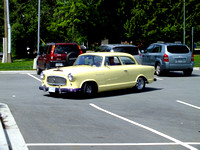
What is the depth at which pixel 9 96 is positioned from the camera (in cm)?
1332

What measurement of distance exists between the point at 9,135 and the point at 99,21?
133ft

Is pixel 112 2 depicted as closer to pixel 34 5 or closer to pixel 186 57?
pixel 34 5

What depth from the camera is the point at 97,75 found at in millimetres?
12914

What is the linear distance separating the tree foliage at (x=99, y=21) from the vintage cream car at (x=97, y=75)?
1071 inches

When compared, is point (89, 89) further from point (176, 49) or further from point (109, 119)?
point (176, 49)

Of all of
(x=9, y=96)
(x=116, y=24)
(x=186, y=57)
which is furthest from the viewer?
(x=116, y=24)

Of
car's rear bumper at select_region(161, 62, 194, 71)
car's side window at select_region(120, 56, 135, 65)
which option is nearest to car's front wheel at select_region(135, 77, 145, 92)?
car's side window at select_region(120, 56, 135, 65)

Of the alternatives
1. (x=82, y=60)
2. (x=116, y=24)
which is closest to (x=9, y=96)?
(x=82, y=60)

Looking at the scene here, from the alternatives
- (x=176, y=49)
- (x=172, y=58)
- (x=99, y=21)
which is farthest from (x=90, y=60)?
(x=99, y=21)

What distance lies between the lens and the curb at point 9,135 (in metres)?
6.56

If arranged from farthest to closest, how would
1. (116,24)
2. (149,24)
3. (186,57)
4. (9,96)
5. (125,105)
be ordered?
(116,24) → (149,24) → (186,57) → (9,96) → (125,105)

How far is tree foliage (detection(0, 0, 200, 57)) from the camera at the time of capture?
43.3 meters

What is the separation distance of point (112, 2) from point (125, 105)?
4452 cm

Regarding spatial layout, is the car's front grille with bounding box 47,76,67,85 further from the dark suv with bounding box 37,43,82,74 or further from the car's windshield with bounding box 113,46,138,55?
the car's windshield with bounding box 113,46,138,55
